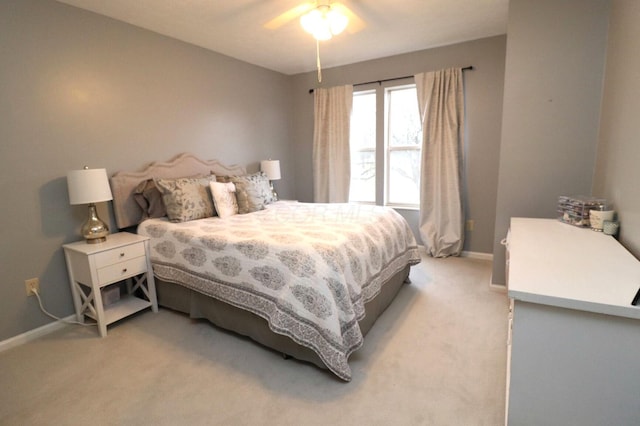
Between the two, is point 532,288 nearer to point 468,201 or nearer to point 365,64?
point 468,201

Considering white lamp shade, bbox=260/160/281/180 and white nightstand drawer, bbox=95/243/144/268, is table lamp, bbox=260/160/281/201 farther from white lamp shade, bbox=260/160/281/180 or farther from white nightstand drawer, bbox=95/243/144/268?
white nightstand drawer, bbox=95/243/144/268

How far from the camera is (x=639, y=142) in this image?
4.86 feet

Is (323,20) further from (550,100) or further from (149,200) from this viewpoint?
(149,200)

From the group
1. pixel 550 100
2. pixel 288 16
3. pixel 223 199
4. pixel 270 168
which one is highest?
pixel 288 16

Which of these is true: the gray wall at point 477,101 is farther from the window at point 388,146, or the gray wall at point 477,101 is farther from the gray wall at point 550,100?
the gray wall at point 550,100

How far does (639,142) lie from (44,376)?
3.50 metres

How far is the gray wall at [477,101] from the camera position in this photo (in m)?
3.39

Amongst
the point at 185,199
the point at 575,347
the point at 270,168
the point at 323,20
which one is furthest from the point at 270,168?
the point at 575,347

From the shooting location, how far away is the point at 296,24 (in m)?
2.88

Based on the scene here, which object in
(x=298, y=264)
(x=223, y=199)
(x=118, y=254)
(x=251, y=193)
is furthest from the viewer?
(x=251, y=193)

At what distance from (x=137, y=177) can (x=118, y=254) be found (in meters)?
0.82

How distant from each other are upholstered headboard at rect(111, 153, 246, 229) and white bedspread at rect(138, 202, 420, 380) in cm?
20

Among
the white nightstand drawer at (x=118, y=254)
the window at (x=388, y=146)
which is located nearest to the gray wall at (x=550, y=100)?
the window at (x=388, y=146)

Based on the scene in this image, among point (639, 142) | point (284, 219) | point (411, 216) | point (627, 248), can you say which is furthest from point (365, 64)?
point (627, 248)
